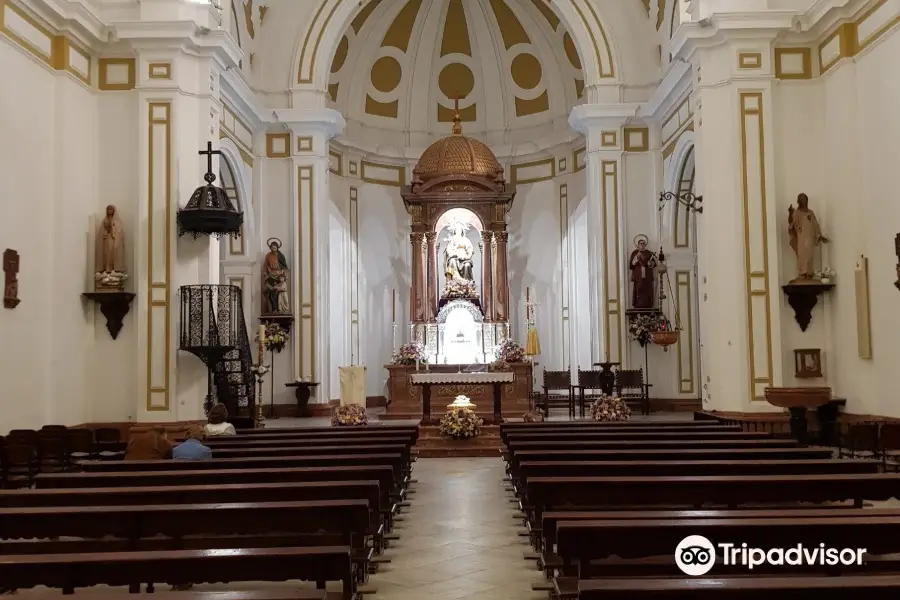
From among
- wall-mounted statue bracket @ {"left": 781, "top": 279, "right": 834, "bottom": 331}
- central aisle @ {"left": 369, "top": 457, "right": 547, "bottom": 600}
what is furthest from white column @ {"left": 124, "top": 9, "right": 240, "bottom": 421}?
wall-mounted statue bracket @ {"left": 781, "top": 279, "right": 834, "bottom": 331}

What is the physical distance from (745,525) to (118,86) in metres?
11.9

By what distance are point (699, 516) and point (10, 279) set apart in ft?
31.5

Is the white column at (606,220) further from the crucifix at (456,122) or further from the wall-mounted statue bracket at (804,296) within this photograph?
the wall-mounted statue bracket at (804,296)

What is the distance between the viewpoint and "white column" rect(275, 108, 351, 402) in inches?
726

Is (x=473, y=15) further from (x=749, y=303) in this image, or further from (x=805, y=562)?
(x=805, y=562)

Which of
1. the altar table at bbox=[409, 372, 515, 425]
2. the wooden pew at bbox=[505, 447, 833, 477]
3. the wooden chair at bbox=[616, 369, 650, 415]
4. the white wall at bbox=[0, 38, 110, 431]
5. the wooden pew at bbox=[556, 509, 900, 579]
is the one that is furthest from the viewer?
the wooden chair at bbox=[616, 369, 650, 415]

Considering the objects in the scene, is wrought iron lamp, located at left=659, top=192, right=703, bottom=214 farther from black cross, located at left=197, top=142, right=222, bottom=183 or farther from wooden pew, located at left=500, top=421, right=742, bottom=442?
black cross, located at left=197, top=142, right=222, bottom=183

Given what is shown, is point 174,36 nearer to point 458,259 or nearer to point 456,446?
point 456,446

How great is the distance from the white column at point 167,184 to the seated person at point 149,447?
211 inches

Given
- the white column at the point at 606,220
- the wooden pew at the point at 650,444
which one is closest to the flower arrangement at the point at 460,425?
the wooden pew at the point at 650,444

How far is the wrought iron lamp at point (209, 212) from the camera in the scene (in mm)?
12344

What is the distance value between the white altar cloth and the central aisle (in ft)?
16.1

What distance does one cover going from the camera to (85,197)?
42.2 ft

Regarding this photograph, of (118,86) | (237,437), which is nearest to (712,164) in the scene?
(237,437)
